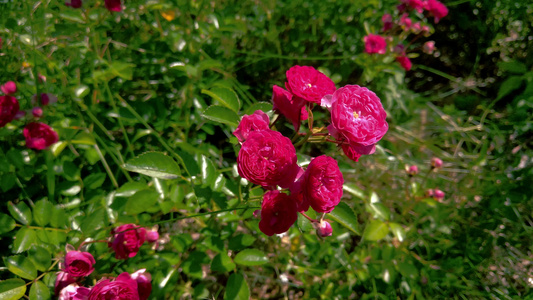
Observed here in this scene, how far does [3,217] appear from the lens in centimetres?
80

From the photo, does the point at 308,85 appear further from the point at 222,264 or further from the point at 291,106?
the point at 222,264

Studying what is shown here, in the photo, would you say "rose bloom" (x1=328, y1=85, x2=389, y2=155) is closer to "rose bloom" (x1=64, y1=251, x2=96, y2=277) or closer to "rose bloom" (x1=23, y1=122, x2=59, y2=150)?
"rose bloom" (x1=64, y1=251, x2=96, y2=277)

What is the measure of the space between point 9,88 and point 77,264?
2.22 feet

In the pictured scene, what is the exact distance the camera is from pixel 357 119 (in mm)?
573

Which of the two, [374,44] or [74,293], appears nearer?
[74,293]

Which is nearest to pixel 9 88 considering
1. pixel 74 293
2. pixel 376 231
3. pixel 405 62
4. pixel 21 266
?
pixel 21 266

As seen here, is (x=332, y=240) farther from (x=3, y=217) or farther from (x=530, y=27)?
(x=530, y=27)

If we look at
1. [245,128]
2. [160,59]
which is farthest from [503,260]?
[160,59]

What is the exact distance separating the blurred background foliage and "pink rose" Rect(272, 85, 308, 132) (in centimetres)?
8

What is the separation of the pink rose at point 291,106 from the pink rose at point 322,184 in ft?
0.38

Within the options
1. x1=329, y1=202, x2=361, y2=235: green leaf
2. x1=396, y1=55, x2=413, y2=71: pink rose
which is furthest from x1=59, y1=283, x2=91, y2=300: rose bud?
x1=396, y1=55, x2=413, y2=71: pink rose

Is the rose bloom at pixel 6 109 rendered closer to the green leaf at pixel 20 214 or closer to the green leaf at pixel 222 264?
the green leaf at pixel 20 214

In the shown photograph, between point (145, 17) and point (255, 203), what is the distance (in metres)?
1.11

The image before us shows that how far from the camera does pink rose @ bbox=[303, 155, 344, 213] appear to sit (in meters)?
0.56
